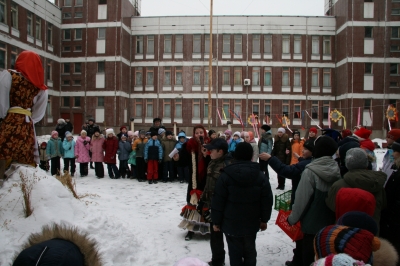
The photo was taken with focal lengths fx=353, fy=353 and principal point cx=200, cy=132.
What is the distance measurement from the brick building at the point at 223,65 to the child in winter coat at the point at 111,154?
74.6 feet

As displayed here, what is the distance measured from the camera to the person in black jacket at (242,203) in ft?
13.2

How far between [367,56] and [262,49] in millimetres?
10176

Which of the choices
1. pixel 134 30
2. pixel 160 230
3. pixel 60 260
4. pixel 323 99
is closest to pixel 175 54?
pixel 134 30

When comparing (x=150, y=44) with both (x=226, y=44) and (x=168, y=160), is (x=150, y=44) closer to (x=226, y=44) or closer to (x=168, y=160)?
(x=226, y=44)

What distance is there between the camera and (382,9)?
33844mm

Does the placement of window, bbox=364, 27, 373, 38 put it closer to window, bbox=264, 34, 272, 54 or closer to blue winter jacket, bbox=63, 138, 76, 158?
window, bbox=264, 34, 272, 54

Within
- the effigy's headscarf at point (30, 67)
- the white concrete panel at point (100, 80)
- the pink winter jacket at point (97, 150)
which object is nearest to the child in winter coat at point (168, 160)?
the pink winter jacket at point (97, 150)

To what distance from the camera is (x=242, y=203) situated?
405 centimetres

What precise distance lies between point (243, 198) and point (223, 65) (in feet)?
112

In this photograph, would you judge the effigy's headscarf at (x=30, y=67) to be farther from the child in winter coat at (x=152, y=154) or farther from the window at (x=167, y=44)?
the window at (x=167, y=44)

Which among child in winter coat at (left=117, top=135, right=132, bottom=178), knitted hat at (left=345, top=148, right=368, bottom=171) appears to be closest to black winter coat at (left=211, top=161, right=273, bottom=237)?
knitted hat at (left=345, top=148, right=368, bottom=171)

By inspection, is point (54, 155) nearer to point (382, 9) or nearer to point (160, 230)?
point (160, 230)

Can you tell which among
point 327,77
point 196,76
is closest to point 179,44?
point 196,76

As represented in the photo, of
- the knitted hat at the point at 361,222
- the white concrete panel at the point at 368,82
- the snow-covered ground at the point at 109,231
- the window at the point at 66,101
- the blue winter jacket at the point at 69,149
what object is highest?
the white concrete panel at the point at 368,82
